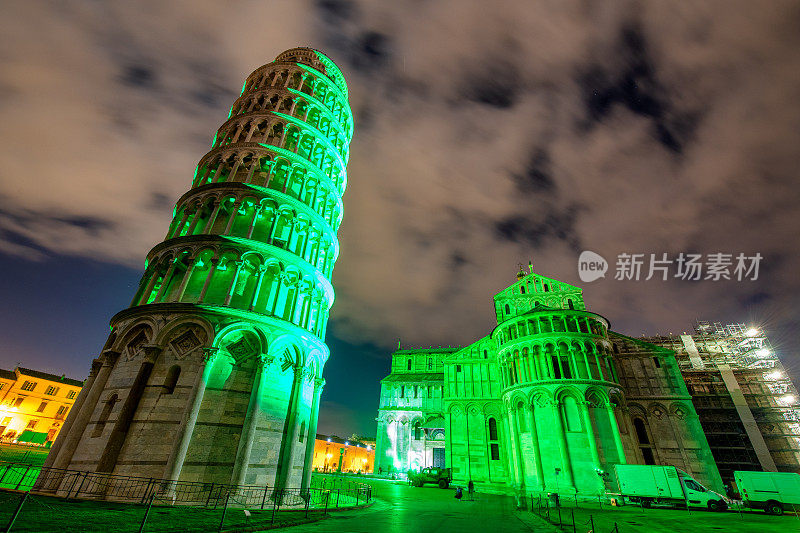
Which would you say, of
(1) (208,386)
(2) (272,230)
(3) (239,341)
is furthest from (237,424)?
(2) (272,230)

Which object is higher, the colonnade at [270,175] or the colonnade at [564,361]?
the colonnade at [270,175]

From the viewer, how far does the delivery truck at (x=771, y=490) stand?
21.5 m

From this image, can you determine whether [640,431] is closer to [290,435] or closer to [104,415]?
[290,435]

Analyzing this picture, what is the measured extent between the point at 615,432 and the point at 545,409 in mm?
5467

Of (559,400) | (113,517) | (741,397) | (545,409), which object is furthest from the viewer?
(741,397)

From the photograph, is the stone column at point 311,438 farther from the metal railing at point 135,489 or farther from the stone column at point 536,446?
the stone column at point 536,446

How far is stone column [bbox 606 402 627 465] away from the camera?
27.8m

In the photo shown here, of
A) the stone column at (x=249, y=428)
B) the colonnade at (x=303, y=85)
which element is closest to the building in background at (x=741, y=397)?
the stone column at (x=249, y=428)

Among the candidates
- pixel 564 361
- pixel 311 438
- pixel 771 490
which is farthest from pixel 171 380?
pixel 771 490

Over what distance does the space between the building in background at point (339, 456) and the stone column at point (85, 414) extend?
150 feet

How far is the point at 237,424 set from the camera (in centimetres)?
1423

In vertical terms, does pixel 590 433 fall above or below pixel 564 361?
below

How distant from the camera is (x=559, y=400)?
3020cm

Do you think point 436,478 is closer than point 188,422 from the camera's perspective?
No
